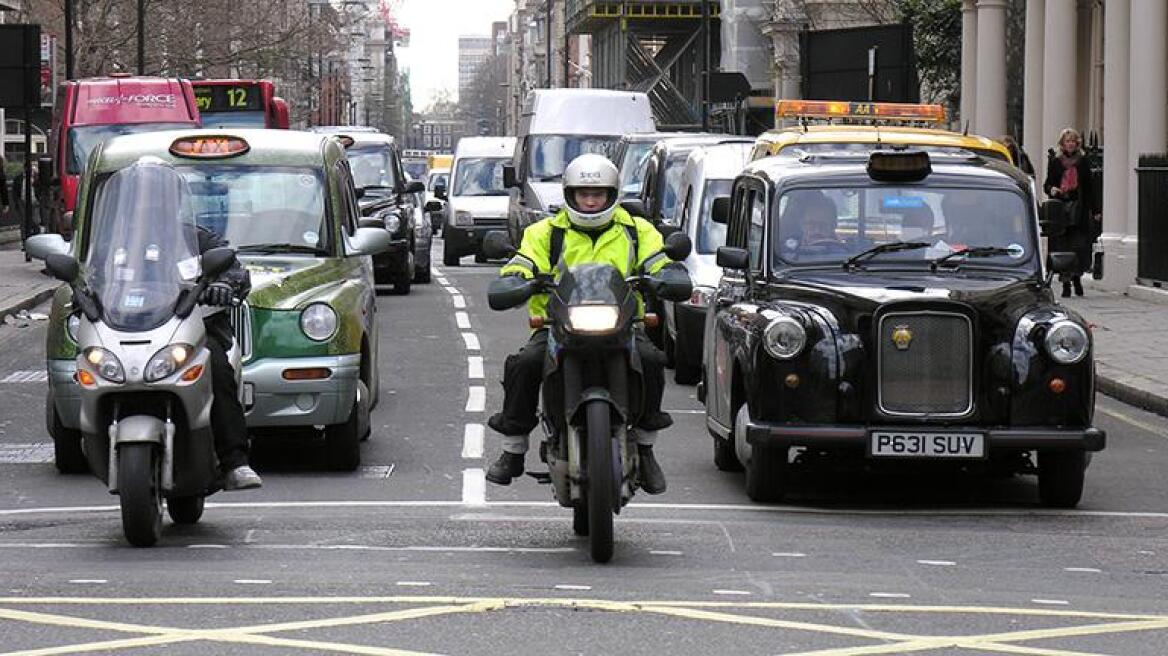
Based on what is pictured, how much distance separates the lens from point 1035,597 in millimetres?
9250

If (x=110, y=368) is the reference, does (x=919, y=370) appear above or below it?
below

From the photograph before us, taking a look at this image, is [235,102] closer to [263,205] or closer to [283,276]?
[263,205]

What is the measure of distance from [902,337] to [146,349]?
12.0 ft

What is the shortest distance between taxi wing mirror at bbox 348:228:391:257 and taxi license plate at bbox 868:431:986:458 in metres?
3.63

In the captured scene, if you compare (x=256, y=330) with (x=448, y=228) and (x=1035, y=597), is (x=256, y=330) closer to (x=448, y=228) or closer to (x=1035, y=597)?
(x=1035, y=597)

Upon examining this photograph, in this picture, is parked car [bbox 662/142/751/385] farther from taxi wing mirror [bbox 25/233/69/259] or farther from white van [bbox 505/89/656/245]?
white van [bbox 505/89/656/245]

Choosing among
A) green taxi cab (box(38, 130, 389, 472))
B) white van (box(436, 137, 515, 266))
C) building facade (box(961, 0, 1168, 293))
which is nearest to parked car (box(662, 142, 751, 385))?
green taxi cab (box(38, 130, 389, 472))

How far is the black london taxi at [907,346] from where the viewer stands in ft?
39.2

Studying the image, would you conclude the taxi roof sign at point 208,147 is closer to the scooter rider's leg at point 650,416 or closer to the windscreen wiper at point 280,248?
the windscreen wiper at point 280,248

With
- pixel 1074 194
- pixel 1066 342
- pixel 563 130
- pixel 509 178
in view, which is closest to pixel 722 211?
pixel 1066 342

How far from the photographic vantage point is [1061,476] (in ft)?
40.1

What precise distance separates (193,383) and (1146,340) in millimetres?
13734

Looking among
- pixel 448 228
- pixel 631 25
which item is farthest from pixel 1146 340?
pixel 631 25

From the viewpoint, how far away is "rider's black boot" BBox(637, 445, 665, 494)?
34.4 feet
